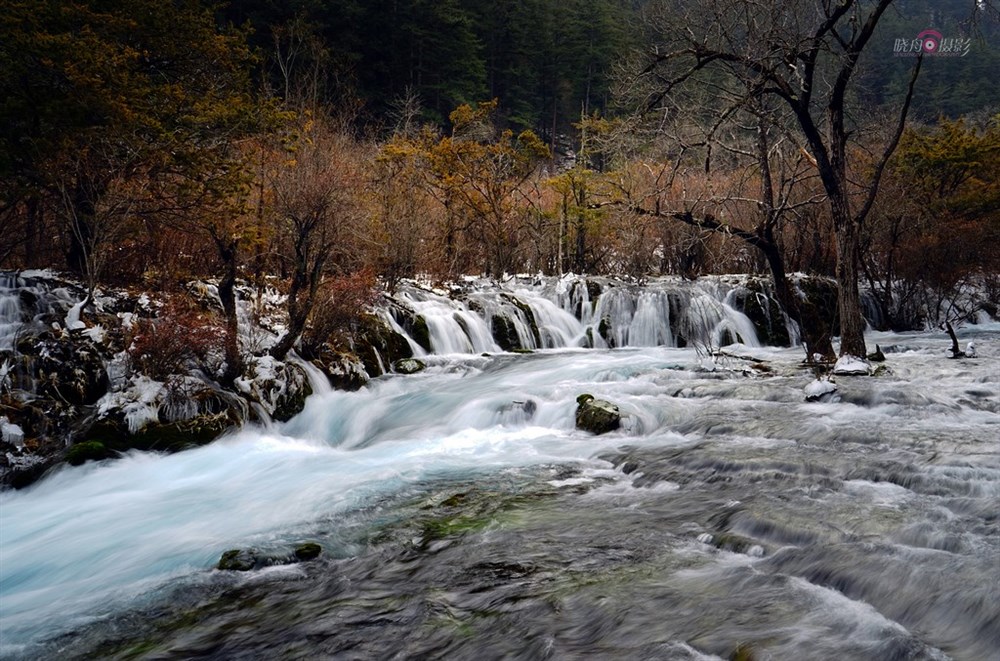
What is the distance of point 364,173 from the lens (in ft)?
62.2

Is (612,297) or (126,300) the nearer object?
(126,300)

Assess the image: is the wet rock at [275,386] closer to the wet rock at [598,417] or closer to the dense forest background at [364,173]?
the dense forest background at [364,173]

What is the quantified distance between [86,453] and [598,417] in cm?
749

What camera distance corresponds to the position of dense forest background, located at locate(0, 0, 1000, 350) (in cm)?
1039

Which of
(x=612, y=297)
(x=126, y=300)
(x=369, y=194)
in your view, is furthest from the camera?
(x=612, y=297)

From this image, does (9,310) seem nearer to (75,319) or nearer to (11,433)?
(75,319)

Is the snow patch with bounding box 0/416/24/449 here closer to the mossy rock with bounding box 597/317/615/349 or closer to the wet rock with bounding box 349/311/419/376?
the wet rock with bounding box 349/311/419/376

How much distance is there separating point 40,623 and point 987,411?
38.8ft

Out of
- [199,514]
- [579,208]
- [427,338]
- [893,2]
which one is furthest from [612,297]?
[199,514]

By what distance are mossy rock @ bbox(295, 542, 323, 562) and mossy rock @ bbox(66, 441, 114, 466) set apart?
4656mm

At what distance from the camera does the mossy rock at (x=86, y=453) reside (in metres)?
8.52

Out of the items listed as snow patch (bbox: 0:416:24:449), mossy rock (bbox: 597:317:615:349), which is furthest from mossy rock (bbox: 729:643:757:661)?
mossy rock (bbox: 597:317:615:349)

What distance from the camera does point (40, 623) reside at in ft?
16.6

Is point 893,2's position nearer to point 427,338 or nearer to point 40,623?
point 427,338
